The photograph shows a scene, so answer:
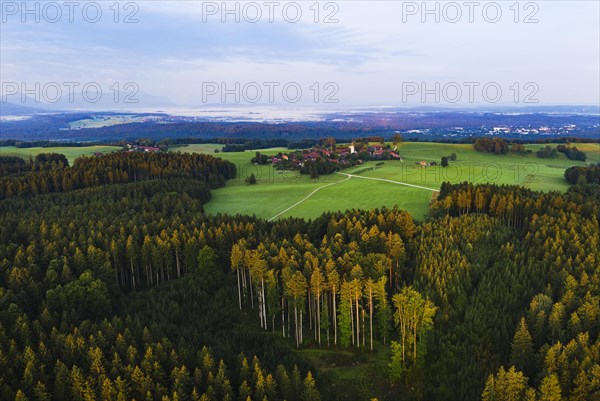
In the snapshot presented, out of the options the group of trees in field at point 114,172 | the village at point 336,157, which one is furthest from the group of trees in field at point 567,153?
the group of trees in field at point 114,172

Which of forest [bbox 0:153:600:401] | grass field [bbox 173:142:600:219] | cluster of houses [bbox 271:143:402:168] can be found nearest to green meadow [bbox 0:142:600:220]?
grass field [bbox 173:142:600:219]

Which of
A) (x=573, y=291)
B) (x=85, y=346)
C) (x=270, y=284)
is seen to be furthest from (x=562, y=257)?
(x=85, y=346)

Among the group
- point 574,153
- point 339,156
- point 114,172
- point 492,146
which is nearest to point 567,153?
point 574,153

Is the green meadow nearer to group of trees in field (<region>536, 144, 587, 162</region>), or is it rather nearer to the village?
group of trees in field (<region>536, 144, 587, 162</region>)

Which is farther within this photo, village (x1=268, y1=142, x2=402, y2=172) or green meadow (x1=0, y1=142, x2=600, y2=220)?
village (x1=268, y1=142, x2=402, y2=172)

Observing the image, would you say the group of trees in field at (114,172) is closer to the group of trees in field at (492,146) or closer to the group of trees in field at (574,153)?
the group of trees in field at (492,146)
